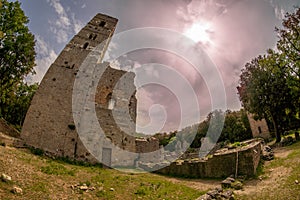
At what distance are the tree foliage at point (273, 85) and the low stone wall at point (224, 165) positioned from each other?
1192cm

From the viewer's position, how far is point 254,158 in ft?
41.0

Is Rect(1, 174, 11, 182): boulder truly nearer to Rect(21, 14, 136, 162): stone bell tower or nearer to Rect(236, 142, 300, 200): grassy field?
Rect(21, 14, 136, 162): stone bell tower

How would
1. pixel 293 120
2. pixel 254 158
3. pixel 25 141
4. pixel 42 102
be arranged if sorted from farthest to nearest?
1. pixel 293 120
2. pixel 42 102
3. pixel 25 141
4. pixel 254 158

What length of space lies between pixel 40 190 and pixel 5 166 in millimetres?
2534

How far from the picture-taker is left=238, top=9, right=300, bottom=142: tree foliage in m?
20.6

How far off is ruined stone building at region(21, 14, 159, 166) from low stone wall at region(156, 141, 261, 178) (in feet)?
23.8

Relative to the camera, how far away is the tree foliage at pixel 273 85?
20.6 metres

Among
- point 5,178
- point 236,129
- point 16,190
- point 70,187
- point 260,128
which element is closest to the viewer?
point 16,190

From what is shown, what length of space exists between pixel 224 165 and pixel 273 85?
17597 millimetres

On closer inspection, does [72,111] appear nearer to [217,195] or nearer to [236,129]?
[217,195]

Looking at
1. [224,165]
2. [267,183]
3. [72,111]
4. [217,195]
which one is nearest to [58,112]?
[72,111]

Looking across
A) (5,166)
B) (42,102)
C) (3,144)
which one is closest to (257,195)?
(5,166)

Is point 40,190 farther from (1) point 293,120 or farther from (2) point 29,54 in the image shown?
(1) point 293,120

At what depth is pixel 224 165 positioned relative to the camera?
43.6 ft
